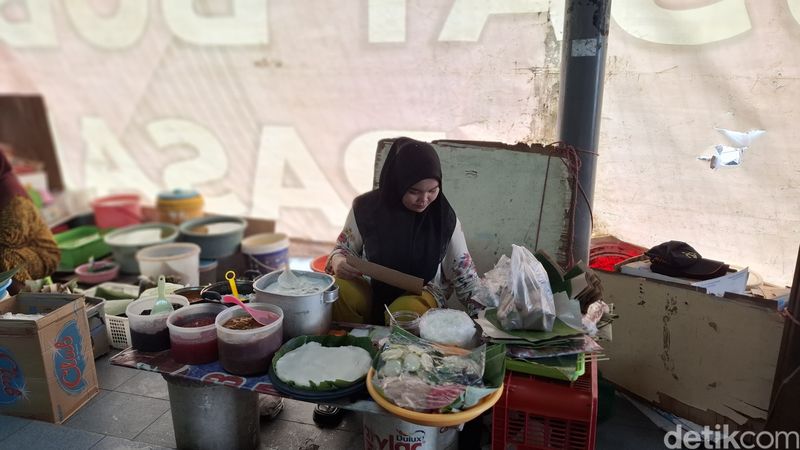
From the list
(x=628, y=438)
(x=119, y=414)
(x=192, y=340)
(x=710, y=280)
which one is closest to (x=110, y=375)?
(x=119, y=414)

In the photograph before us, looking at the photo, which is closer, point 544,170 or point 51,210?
point 544,170

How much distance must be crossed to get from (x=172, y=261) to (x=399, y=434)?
7.94 ft

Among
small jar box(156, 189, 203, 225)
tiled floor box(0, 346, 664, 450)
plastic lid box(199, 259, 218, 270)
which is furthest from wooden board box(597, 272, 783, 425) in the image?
small jar box(156, 189, 203, 225)

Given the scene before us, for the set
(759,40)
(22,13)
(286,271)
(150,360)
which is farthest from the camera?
(22,13)

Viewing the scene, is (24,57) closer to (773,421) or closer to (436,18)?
(436,18)

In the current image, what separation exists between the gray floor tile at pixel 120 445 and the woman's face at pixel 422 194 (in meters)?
1.57

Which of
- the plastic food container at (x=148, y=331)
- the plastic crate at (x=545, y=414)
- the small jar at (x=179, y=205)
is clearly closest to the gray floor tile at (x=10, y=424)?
the plastic food container at (x=148, y=331)

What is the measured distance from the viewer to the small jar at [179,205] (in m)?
4.25

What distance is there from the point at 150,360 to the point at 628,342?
224 cm

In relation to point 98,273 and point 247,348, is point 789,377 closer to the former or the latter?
point 247,348

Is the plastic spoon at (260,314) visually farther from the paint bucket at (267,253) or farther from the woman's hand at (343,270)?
the paint bucket at (267,253)

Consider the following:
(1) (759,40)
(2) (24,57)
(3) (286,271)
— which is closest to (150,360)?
(3) (286,271)

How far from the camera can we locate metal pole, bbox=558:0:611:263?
2.46 m

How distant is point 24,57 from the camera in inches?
178
